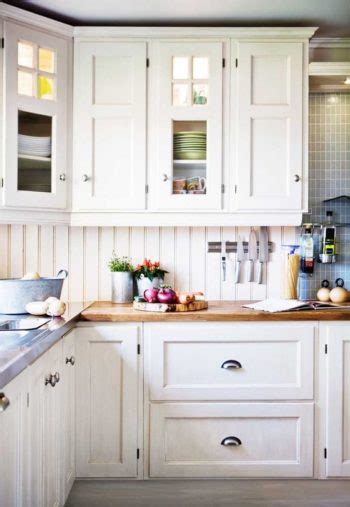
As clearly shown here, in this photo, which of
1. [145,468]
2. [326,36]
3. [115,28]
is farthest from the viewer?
[326,36]

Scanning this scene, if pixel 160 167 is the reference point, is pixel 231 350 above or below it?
below

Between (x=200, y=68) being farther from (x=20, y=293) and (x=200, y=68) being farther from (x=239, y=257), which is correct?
(x=20, y=293)

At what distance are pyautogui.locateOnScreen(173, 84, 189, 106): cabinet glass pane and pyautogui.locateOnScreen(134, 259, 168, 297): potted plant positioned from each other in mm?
855

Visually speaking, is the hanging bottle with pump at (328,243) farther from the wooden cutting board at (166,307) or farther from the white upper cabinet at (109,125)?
the white upper cabinet at (109,125)

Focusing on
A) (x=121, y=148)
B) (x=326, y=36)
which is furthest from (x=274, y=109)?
(x=121, y=148)

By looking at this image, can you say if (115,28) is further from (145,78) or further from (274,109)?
(274,109)

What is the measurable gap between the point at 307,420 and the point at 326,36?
Result: 2061mm

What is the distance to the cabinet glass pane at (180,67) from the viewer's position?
2.53 metres

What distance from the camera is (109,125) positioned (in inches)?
99.3

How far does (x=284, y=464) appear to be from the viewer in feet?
7.61

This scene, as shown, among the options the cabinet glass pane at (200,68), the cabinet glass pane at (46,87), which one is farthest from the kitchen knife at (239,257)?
the cabinet glass pane at (46,87)

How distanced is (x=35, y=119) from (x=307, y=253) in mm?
1626

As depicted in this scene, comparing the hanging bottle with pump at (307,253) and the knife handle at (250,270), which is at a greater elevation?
the hanging bottle with pump at (307,253)

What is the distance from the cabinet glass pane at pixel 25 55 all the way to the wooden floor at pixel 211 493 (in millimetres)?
2017
